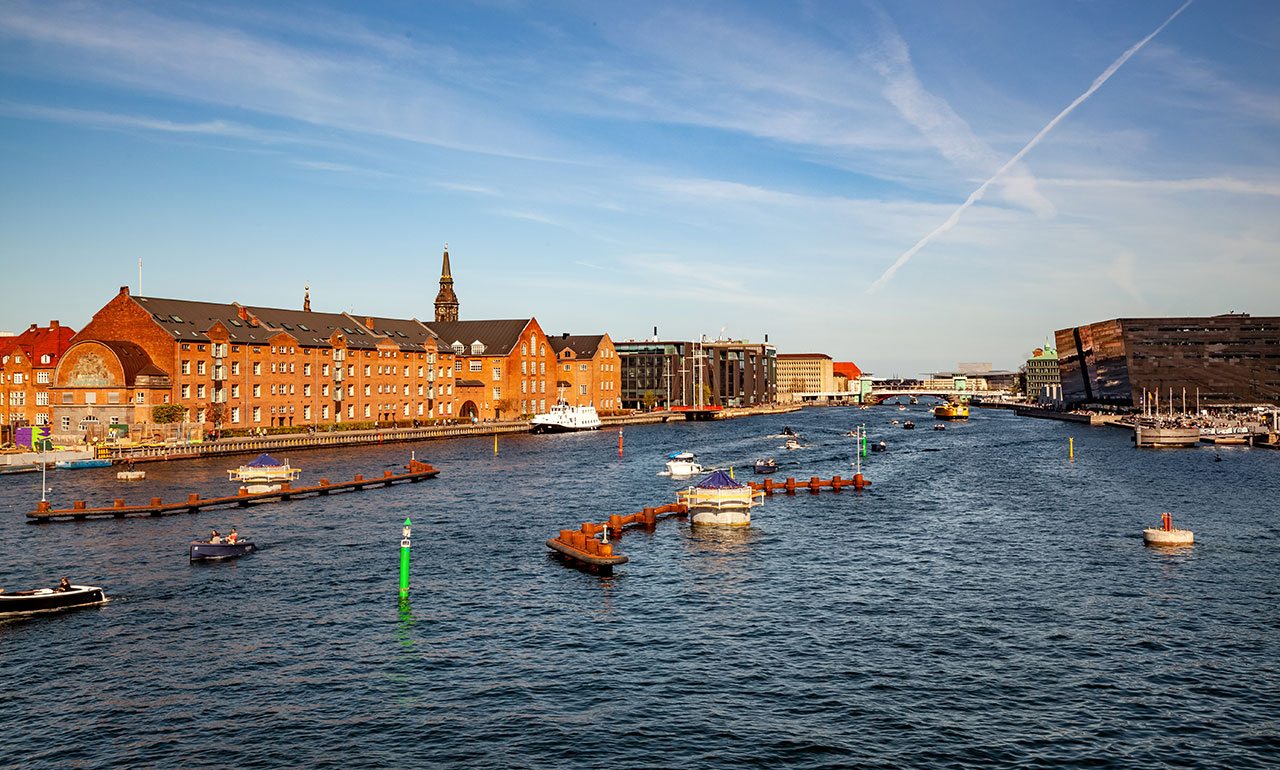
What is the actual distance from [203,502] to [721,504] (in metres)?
46.7

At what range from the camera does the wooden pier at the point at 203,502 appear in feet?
249

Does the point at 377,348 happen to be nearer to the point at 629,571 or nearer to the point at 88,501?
the point at 88,501

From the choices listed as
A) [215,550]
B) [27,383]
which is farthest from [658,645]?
[27,383]

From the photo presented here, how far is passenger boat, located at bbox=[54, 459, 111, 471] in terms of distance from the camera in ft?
387

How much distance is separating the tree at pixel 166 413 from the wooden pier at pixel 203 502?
150ft

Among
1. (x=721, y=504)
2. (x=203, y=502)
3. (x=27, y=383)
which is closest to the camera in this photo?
(x=721, y=504)

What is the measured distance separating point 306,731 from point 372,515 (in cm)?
5009

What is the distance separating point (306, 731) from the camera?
3234 centimetres

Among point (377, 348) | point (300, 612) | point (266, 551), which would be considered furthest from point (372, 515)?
point (377, 348)

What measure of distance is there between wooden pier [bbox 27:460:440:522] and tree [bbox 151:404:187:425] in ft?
150

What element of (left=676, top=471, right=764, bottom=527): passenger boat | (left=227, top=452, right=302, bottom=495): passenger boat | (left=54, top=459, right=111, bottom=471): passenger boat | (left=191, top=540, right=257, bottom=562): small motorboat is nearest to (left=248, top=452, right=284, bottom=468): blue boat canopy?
(left=227, top=452, right=302, bottom=495): passenger boat

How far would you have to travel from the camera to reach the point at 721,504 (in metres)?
75.6

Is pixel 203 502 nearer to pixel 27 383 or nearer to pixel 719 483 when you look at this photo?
pixel 719 483

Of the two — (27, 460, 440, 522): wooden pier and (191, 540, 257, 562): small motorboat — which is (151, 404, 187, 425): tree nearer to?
(27, 460, 440, 522): wooden pier
